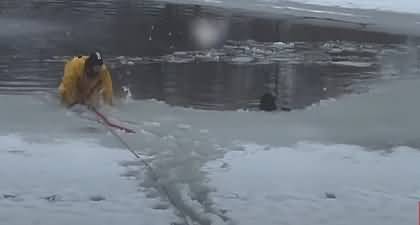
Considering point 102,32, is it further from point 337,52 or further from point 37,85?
point 37,85

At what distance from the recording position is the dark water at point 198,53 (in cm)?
1072

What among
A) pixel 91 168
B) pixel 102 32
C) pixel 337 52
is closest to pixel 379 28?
pixel 337 52

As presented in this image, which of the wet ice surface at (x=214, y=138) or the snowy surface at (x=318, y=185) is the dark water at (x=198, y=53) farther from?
the snowy surface at (x=318, y=185)

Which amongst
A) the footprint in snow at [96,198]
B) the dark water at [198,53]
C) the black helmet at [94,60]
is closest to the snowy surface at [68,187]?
the footprint in snow at [96,198]

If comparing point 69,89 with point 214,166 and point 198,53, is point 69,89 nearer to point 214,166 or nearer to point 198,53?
point 214,166

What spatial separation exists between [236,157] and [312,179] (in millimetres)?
800

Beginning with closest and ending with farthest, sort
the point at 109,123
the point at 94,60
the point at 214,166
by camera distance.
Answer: the point at 214,166
the point at 109,123
the point at 94,60

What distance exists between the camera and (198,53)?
14.1 meters

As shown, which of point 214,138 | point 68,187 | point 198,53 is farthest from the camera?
point 198,53

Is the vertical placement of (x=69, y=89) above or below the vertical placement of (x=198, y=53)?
above

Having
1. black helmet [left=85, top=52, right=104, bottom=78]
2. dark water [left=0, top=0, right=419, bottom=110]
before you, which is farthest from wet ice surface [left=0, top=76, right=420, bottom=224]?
dark water [left=0, top=0, right=419, bottom=110]

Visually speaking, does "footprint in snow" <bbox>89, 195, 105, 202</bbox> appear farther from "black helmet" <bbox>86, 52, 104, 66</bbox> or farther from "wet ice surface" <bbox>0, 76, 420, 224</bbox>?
"black helmet" <bbox>86, 52, 104, 66</bbox>

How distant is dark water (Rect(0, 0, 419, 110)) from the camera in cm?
1072

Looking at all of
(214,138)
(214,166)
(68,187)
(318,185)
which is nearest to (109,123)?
(214,138)
